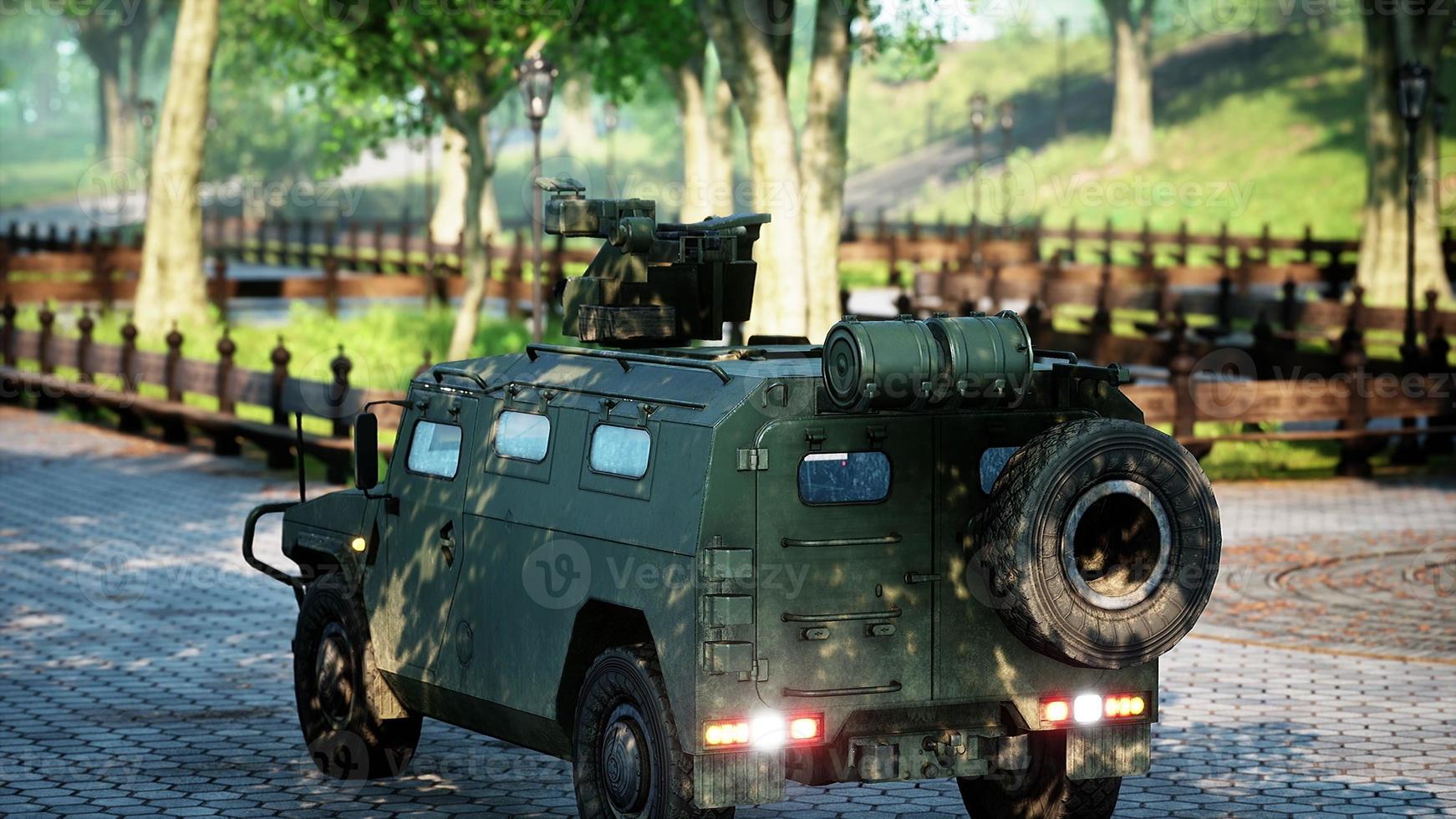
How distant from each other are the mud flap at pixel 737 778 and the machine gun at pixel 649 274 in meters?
2.32

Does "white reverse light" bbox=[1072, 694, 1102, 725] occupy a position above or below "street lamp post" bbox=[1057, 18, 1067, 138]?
below

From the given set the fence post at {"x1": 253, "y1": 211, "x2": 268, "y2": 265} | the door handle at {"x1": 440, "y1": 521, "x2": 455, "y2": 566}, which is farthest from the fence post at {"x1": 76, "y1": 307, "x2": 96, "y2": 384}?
the fence post at {"x1": 253, "y1": 211, "x2": 268, "y2": 265}

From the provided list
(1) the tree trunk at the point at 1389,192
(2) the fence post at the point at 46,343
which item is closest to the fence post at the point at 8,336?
(2) the fence post at the point at 46,343

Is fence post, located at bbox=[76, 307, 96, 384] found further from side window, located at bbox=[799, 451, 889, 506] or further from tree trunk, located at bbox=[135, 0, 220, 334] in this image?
side window, located at bbox=[799, 451, 889, 506]

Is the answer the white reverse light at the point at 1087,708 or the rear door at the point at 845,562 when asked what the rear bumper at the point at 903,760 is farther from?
the rear door at the point at 845,562

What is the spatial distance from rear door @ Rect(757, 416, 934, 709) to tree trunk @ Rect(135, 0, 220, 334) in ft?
78.9

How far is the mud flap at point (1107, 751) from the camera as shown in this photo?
25.9ft

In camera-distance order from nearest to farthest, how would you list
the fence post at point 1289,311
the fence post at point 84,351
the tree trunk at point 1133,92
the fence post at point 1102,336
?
the fence post at point 84,351
the fence post at point 1102,336
the fence post at point 1289,311
the tree trunk at point 1133,92

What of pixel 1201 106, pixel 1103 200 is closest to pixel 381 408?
pixel 1103 200

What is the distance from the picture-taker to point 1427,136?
34812 mm

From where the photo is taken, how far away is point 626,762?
7.73 meters

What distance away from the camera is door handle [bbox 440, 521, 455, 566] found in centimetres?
895

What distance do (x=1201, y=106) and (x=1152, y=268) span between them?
39.6m

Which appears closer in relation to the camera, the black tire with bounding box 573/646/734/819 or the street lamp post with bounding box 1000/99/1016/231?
the black tire with bounding box 573/646/734/819
